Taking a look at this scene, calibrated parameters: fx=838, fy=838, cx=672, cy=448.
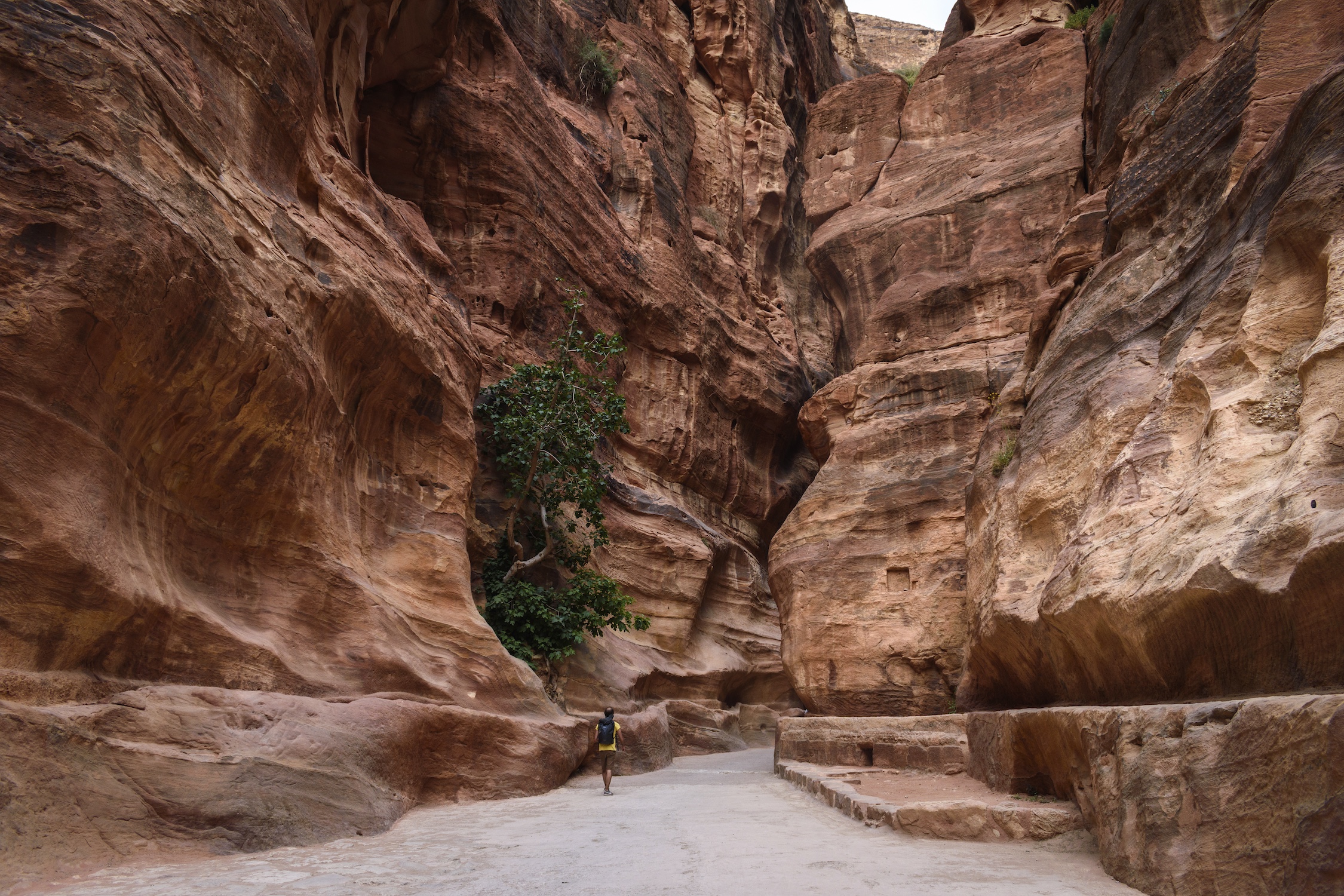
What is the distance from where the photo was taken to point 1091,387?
9.20m

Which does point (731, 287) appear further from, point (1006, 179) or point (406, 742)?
point (406, 742)

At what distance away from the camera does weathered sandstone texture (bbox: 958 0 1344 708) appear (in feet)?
17.3

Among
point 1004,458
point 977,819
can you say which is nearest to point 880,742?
point 1004,458

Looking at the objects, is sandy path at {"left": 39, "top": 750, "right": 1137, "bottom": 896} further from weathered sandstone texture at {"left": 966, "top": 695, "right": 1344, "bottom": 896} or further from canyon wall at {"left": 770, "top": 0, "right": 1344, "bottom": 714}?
canyon wall at {"left": 770, "top": 0, "right": 1344, "bottom": 714}

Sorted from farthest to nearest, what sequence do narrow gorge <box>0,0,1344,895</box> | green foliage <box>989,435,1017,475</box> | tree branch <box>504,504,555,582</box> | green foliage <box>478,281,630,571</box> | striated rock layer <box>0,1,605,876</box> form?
green foliage <box>478,281,630,571</box> → tree branch <box>504,504,555,582</box> → green foliage <box>989,435,1017,475</box> → striated rock layer <box>0,1,605,876</box> → narrow gorge <box>0,0,1344,895</box>

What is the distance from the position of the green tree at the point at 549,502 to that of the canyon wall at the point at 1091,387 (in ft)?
13.4

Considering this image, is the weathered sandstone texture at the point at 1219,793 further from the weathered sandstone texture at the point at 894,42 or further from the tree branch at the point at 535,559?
the weathered sandstone texture at the point at 894,42

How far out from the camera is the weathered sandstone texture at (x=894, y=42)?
6162 centimetres

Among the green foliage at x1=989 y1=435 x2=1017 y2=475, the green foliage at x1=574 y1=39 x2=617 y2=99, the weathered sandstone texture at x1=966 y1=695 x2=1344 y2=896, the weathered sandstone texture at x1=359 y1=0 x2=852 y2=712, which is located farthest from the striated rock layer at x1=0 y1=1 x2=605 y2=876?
the green foliage at x1=574 y1=39 x2=617 y2=99

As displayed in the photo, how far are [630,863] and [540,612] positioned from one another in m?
10.0

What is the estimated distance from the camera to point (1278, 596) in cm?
497

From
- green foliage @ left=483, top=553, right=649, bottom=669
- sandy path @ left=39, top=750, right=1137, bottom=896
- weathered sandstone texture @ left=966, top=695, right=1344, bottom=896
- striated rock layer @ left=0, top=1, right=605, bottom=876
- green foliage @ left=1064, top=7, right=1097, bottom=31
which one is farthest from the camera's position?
green foliage @ left=1064, top=7, right=1097, bottom=31

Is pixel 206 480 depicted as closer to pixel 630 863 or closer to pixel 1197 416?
pixel 630 863

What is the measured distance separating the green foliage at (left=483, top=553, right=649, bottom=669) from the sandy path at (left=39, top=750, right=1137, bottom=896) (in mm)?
6413
